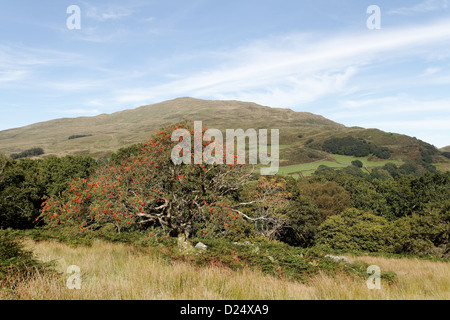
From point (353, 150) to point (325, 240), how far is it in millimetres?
146005

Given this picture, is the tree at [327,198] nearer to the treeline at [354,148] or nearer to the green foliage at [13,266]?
the green foliage at [13,266]

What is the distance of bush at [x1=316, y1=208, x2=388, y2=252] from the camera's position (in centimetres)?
3283

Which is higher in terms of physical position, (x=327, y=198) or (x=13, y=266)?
(x=13, y=266)

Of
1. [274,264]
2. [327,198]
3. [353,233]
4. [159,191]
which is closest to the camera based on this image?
[274,264]

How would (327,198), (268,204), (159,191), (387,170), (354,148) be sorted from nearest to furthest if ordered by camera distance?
(159,191) → (268,204) → (327,198) → (387,170) → (354,148)

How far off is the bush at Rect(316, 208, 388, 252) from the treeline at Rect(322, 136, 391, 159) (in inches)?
5325

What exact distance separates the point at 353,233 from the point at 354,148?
147 m

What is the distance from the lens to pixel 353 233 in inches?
1334

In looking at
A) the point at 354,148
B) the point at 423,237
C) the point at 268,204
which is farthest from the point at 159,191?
the point at 354,148

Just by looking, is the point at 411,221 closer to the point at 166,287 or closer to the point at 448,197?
the point at 448,197

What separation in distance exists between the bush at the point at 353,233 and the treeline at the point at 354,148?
13524cm

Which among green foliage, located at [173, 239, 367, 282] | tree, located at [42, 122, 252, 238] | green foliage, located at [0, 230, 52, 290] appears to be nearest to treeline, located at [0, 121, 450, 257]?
tree, located at [42, 122, 252, 238]

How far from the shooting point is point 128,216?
36.5 feet

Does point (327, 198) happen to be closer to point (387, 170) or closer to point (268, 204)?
point (268, 204)
